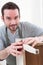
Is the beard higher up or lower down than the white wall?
lower down

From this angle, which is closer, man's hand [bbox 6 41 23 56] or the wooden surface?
the wooden surface

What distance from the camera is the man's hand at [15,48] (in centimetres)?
125

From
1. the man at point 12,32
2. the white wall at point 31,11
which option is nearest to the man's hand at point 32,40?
the man at point 12,32

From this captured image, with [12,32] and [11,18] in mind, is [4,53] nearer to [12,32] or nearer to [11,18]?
[12,32]

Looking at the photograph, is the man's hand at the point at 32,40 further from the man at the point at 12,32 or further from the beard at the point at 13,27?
the beard at the point at 13,27

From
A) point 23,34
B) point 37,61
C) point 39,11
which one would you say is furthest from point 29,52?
point 39,11

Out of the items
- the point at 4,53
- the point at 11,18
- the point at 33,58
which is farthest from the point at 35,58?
the point at 11,18

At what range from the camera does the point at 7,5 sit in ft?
4.17

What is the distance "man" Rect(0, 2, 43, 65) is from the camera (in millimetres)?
1262

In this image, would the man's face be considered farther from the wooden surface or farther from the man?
the wooden surface

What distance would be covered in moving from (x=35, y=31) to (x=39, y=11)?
167 millimetres

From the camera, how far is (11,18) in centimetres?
128

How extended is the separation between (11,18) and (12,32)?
0.12 metres

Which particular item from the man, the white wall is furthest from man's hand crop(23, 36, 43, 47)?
the white wall
